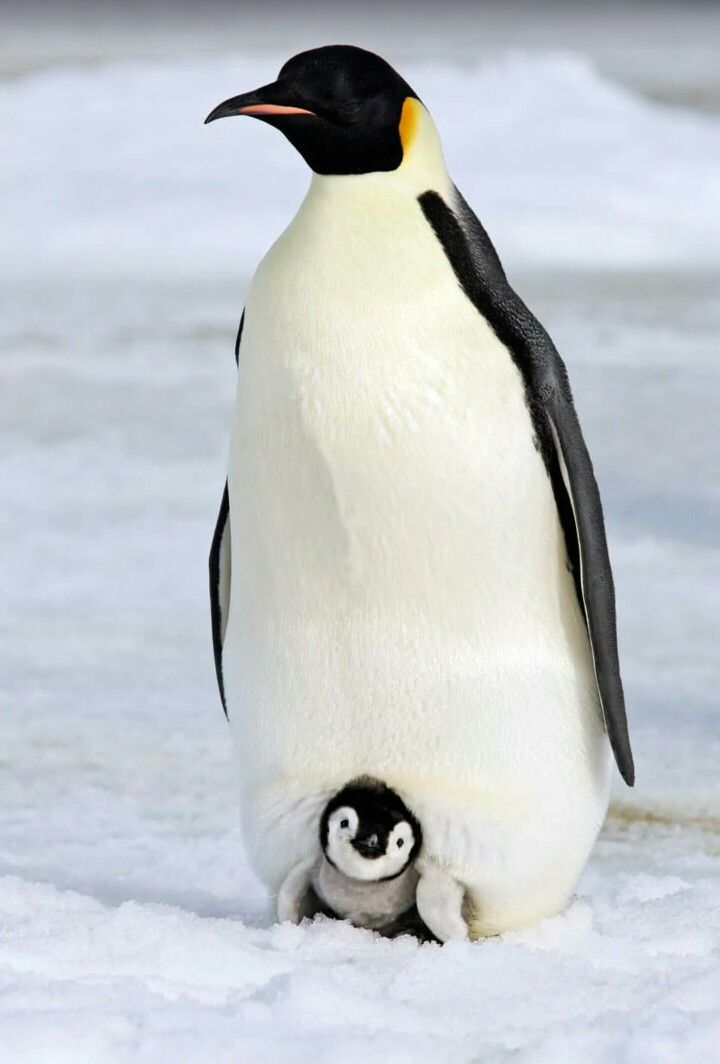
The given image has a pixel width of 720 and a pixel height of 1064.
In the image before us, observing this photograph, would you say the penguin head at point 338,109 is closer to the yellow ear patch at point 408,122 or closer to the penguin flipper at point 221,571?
the yellow ear patch at point 408,122

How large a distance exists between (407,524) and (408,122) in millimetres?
485

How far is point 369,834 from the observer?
228cm

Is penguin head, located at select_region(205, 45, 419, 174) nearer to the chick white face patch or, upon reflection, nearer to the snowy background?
the chick white face patch

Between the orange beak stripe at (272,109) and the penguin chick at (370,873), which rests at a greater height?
the orange beak stripe at (272,109)

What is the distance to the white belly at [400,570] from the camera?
226 centimetres

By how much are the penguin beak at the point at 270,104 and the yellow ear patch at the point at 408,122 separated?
116mm

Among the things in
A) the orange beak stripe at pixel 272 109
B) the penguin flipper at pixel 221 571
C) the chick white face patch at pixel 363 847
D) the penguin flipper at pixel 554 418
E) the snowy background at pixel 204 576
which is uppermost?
the orange beak stripe at pixel 272 109

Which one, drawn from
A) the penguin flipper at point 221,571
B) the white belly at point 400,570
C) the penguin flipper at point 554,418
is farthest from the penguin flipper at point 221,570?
the penguin flipper at point 554,418

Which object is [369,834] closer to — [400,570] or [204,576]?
[400,570]

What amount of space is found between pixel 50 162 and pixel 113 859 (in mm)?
10036

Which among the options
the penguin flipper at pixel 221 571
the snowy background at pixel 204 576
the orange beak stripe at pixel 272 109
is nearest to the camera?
the snowy background at pixel 204 576

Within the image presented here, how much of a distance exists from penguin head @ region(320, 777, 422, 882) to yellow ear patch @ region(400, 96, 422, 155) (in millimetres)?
793

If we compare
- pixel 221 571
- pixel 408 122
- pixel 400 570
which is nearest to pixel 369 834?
pixel 400 570

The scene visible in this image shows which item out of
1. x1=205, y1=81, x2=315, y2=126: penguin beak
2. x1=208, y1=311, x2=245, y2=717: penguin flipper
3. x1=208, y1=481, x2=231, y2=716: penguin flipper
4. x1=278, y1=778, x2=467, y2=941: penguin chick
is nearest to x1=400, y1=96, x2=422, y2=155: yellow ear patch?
x1=205, y1=81, x2=315, y2=126: penguin beak
